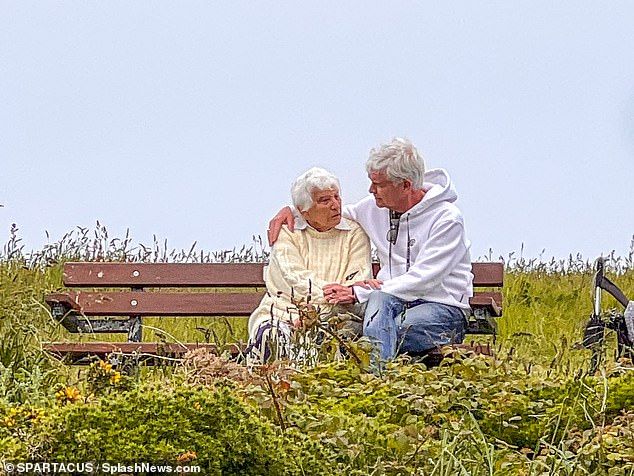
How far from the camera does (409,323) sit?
6137 millimetres

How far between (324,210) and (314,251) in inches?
9.0

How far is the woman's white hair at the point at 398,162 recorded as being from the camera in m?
6.38

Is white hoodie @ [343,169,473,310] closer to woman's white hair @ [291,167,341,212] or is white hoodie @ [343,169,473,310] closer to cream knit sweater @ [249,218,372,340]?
cream knit sweater @ [249,218,372,340]

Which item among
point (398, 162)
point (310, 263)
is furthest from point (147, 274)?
point (398, 162)

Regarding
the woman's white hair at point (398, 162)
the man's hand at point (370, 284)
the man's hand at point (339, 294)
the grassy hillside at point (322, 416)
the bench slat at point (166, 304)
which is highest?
the woman's white hair at point (398, 162)

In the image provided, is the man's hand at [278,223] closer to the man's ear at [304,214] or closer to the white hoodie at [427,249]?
the man's ear at [304,214]

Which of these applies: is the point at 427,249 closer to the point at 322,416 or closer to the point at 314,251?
the point at 314,251

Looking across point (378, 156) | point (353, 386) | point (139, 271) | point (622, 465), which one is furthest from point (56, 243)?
point (622, 465)

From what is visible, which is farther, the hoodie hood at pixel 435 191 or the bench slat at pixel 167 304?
the bench slat at pixel 167 304

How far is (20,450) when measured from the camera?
2.40 meters

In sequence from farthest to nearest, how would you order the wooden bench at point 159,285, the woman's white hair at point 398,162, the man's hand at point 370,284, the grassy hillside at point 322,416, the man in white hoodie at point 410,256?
the wooden bench at point 159,285 → the woman's white hair at point 398,162 → the man's hand at point 370,284 → the man in white hoodie at point 410,256 → the grassy hillside at point 322,416

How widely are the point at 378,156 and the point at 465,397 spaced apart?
2.91 meters

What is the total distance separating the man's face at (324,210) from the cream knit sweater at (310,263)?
50mm

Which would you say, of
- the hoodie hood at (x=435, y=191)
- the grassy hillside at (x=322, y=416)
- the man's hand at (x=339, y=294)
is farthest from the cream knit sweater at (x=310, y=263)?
the grassy hillside at (x=322, y=416)
